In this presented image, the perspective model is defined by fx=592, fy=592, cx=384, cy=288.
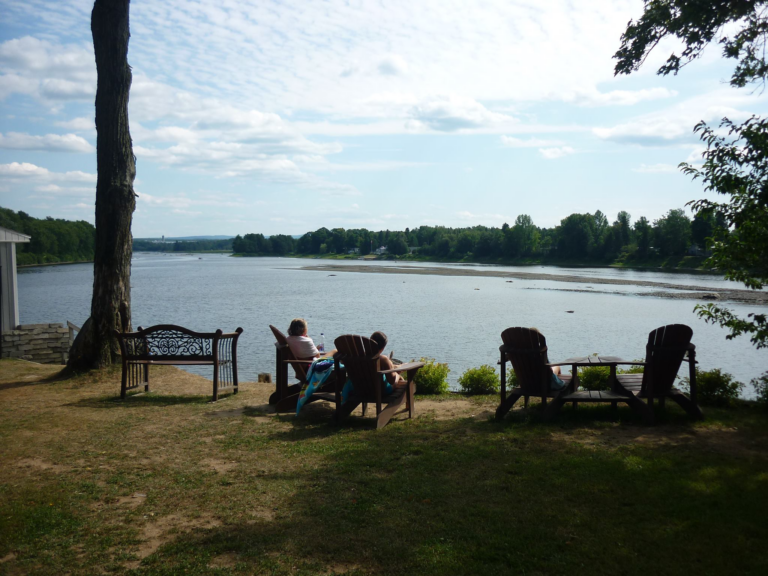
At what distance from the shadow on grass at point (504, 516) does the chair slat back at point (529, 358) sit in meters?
1.16

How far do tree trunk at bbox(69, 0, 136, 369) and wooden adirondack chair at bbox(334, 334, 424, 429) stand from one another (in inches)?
217

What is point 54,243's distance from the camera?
→ 121625 mm

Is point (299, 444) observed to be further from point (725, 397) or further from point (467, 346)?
point (467, 346)

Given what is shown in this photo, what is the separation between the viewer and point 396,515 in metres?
4.22

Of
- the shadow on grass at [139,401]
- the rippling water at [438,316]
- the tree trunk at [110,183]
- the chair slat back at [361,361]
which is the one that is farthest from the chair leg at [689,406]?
the rippling water at [438,316]

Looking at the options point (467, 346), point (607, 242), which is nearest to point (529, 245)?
point (607, 242)

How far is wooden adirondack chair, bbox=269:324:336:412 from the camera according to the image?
784 centimetres

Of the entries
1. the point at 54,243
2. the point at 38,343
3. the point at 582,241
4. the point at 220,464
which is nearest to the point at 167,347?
the point at 220,464

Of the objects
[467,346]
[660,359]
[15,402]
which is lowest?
[467,346]

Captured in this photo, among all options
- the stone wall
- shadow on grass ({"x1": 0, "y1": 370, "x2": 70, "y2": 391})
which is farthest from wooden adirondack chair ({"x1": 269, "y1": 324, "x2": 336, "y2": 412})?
the stone wall

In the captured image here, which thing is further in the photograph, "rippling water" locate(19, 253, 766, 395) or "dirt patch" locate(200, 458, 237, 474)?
"rippling water" locate(19, 253, 766, 395)

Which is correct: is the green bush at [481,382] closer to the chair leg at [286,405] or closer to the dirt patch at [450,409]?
the dirt patch at [450,409]

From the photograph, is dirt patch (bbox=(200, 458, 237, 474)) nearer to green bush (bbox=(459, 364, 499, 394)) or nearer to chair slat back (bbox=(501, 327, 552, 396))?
chair slat back (bbox=(501, 327, 552, 396))

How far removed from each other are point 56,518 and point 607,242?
117030 mm
